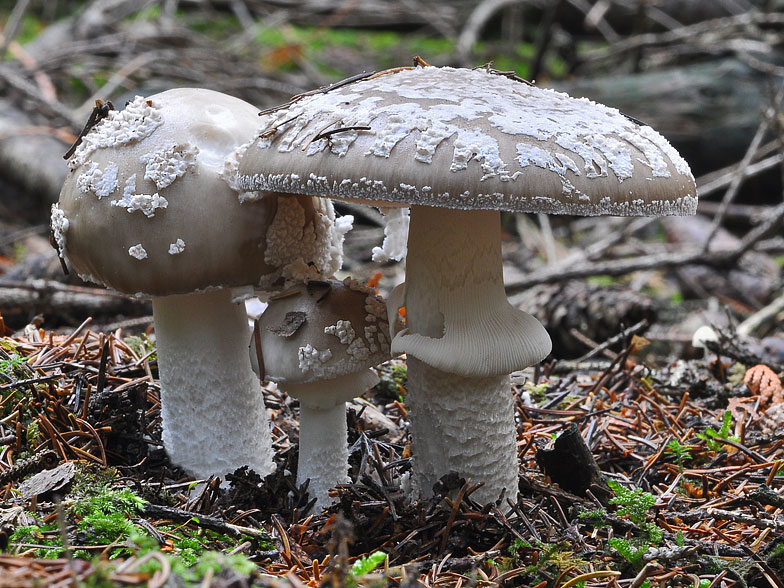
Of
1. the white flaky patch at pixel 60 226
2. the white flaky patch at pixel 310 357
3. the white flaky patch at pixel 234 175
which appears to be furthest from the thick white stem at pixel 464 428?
the white flaky patch at pixel 60 226

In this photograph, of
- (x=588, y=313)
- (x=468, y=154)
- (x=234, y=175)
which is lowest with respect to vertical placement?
(x=588, y=313)

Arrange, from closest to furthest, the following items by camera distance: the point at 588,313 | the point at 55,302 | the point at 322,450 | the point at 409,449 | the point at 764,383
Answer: the point at 322,450 → the point at 409,449 → the point at 764,383 → the point at 55,302 → the point at 588,313

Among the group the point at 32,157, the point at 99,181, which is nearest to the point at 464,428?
the point at 99,181

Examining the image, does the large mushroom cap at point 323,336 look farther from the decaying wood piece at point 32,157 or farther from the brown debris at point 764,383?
the decaying wood piece at point 32,157

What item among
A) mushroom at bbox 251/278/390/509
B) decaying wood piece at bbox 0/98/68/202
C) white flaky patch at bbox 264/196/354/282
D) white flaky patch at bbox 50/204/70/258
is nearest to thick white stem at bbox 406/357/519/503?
mushroom at bbox 251/278/390/509

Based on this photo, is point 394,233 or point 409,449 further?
point 409,449

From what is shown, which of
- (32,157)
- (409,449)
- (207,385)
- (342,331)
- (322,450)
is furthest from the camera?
(32,157)

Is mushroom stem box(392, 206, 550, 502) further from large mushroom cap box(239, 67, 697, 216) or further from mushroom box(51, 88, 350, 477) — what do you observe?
mushroom box(51, 88, 350, 477)

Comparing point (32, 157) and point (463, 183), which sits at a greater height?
point (463, 183)

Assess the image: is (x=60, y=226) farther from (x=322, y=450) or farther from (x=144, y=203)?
(x=322, y=450)
